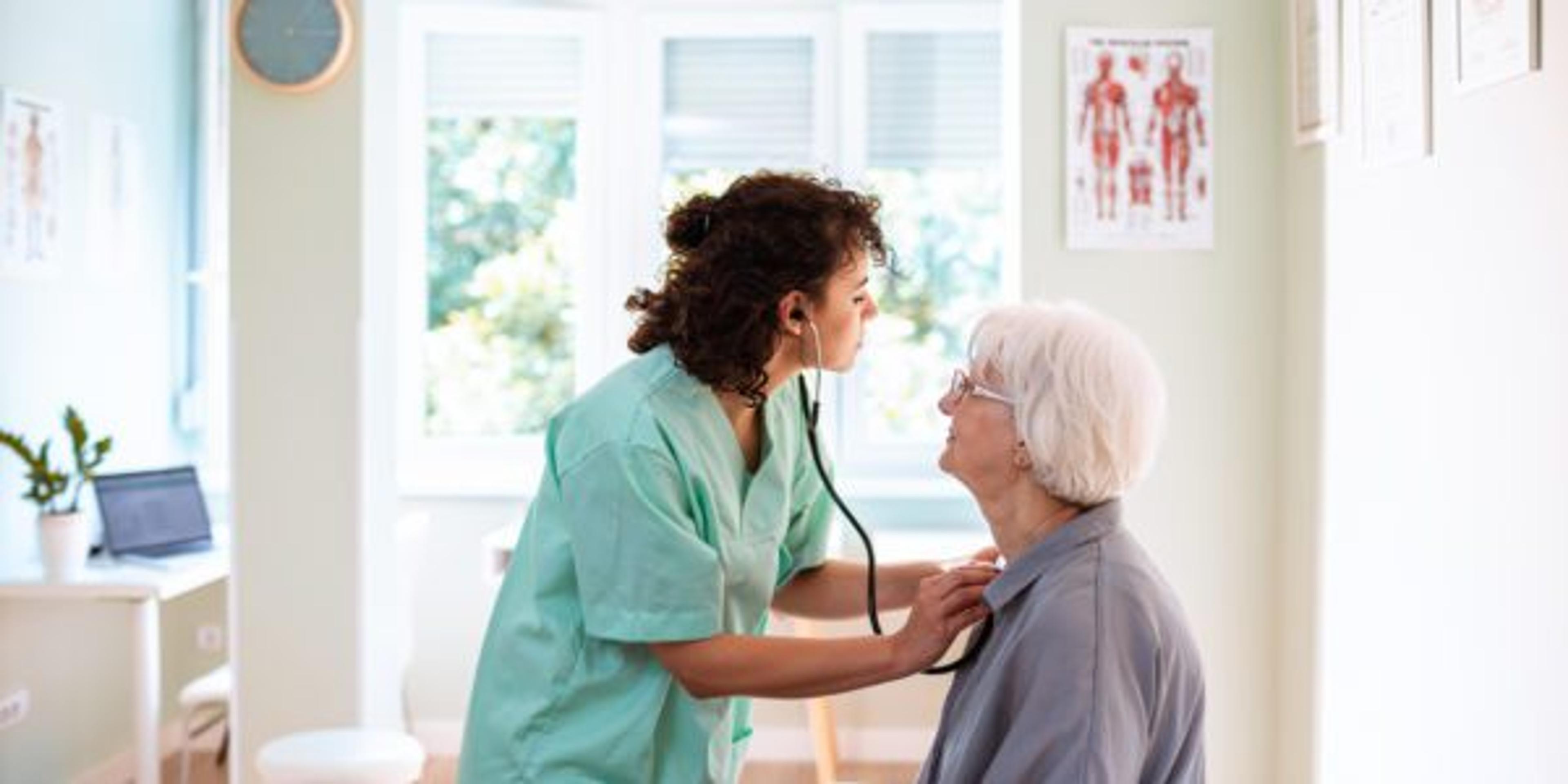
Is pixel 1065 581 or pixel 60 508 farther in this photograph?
pixel 60 508

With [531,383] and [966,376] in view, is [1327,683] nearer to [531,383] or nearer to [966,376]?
[966,376]

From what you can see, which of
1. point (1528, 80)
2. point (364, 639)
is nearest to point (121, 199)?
point (364, 639)

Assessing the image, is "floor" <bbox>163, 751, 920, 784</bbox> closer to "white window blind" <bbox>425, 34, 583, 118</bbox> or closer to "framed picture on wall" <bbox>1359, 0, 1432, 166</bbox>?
"white window blind" <bbox>425, 34, 583, 118</bbox>

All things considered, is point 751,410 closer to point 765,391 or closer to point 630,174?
point 765,391

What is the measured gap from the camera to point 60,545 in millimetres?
3375

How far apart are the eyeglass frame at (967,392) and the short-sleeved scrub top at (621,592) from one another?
0.23 metres

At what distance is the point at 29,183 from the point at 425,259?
1237mm

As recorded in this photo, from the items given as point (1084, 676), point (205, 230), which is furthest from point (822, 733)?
point (1084, 676)

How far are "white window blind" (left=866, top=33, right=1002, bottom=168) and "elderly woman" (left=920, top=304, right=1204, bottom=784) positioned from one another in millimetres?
3001

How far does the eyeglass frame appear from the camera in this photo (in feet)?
5.00

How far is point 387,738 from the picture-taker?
9.65ft

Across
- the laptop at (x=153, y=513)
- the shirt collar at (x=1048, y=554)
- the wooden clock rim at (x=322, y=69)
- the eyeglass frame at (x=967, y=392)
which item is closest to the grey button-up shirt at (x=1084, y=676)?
the shirt collar at (x=1048, y=554)

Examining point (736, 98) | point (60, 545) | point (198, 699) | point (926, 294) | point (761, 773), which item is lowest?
point (761, 773)

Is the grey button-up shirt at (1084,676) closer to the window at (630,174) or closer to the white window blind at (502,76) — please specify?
the window at (630,174)
